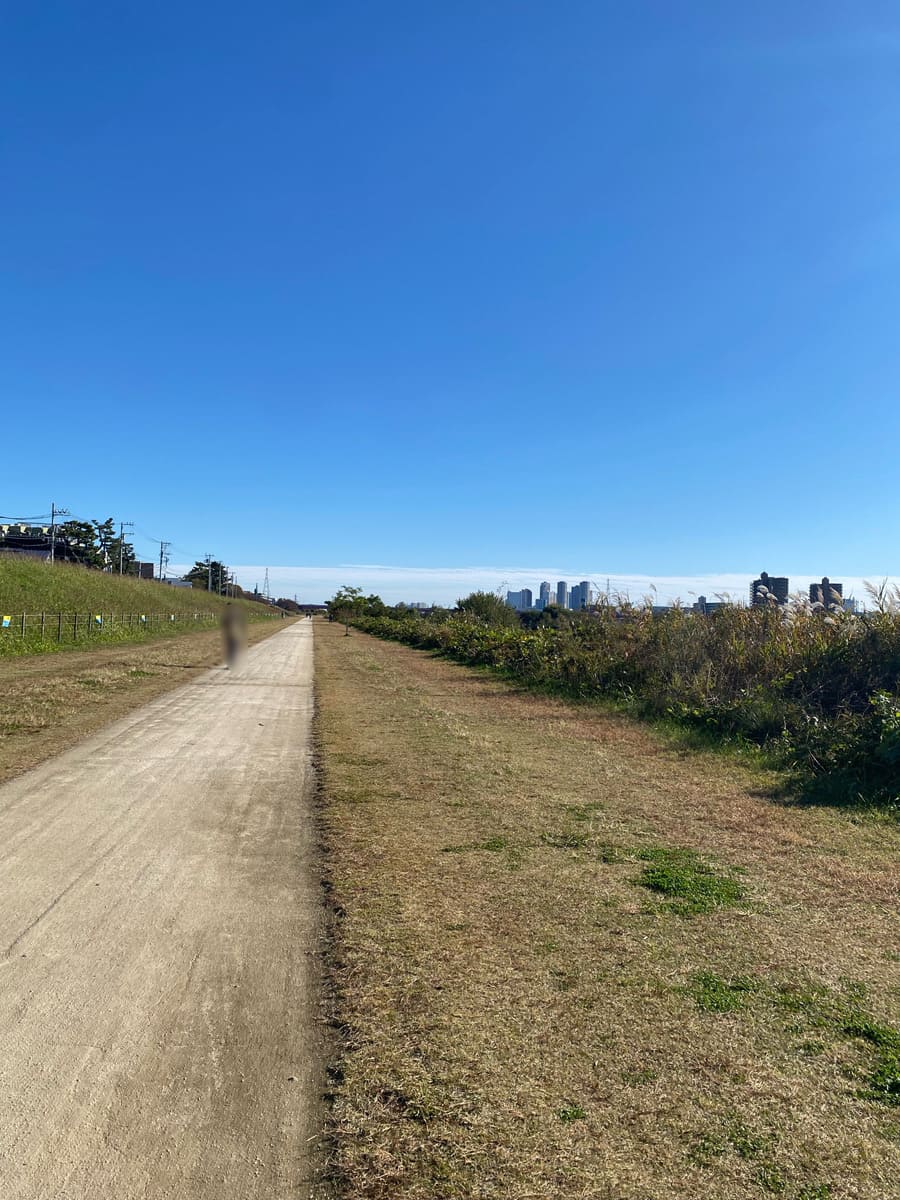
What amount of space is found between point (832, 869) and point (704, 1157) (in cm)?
379

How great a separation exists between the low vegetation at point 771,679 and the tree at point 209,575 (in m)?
11.0

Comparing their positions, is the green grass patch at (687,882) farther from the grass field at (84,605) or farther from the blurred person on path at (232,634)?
the grass field at (84,605)

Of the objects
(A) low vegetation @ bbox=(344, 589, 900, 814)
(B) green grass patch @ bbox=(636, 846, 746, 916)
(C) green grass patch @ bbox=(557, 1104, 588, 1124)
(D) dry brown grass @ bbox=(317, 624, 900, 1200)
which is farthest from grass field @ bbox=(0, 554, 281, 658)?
(C) green grass patch @ bbox=(557, 1104, 588, 1124)

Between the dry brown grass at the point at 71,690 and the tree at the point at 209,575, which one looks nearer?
the dry brown grass at the point at 71,690

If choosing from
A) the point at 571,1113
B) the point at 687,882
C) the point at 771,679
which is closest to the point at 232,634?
the point at 687,882

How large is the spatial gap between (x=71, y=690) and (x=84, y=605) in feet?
81.2

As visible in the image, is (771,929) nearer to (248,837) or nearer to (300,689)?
(248,837)

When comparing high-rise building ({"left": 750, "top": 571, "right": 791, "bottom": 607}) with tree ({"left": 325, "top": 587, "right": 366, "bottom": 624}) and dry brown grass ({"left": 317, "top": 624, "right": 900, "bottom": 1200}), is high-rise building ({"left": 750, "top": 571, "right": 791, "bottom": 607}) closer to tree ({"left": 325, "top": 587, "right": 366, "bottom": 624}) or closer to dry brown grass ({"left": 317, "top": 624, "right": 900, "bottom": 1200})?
dry brown grass ({"left": 317, "top": 624, "right": 900, "bottom": 1200})

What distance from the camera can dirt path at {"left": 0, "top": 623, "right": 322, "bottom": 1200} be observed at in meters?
2.71

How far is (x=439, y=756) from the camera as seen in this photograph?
10305mm

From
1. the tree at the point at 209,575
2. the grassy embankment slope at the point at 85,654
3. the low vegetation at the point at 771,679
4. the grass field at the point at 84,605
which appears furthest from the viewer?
the grass field at the point at 84,605

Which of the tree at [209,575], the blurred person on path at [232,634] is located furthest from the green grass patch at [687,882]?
the tree at [209,575]

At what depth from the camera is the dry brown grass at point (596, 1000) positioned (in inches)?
106

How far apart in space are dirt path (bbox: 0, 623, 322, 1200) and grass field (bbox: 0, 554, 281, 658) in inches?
938
